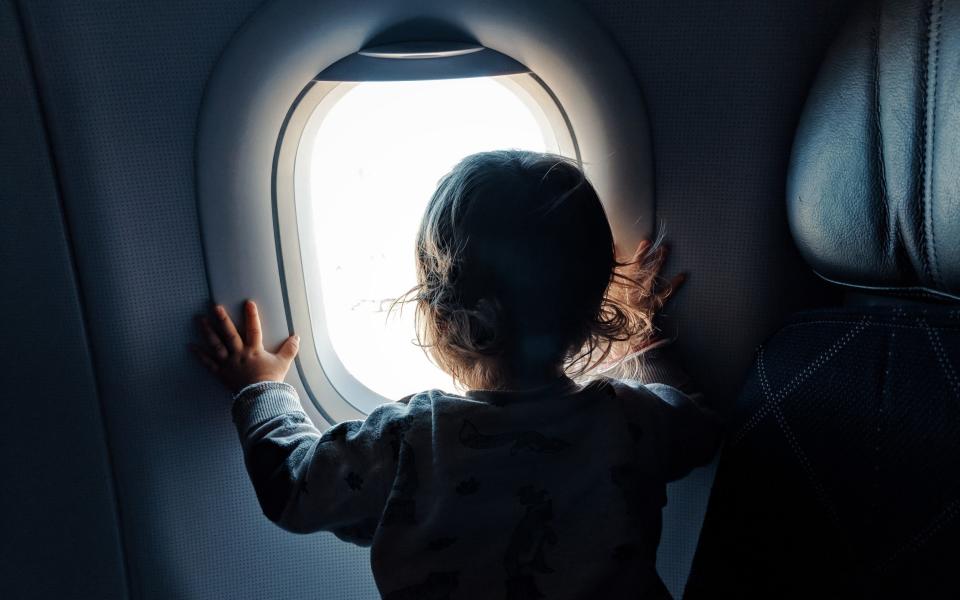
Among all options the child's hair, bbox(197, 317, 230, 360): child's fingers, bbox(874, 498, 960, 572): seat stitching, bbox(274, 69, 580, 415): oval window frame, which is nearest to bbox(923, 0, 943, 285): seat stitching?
bbox(874, 498, 960, 572): seat stitching

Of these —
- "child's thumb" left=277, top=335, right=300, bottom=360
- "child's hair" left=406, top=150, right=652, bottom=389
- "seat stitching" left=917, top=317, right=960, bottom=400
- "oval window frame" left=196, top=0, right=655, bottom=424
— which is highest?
"oval window frame" left=196, top=0, right=655, bottom=424

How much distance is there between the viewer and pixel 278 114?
1091 mm

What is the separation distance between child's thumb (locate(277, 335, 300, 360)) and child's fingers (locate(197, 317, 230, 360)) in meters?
0.08

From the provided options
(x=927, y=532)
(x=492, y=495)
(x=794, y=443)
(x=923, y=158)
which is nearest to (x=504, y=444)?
(x=492, y=495)

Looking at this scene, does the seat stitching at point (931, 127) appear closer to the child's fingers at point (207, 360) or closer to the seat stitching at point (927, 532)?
the seat stitching at point (927, 532)

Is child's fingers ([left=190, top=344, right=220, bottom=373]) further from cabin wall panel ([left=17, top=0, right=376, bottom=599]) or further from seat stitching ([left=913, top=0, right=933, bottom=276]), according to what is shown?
seat stitching ([left=913, top=0, right=933, bottom=276])

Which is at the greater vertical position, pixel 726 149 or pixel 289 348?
pixel 726 149

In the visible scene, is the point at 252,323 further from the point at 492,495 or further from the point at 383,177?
the point at 492,495

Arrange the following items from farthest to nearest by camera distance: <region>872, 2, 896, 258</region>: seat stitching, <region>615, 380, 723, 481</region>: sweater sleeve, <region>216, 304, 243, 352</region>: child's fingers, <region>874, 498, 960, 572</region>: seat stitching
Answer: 1. <region>216, 304, 243, 352</region>: child's fingers
2. <region>615, 380, 723, 481</region>: sweater sleeve
3. <region>872, 2, 896, 258</region>: seat stitching
4. <region>874, 498, 960, 572</region>: seat stitching

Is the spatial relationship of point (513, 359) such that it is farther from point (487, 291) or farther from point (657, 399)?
point (657, 399)

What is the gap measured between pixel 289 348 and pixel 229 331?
10 cm

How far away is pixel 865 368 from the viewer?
2.76 ft

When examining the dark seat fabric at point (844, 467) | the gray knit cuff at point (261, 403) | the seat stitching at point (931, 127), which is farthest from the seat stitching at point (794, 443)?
the gray knit cuff at point (261, 403)

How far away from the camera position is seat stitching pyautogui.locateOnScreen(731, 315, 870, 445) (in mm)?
870
